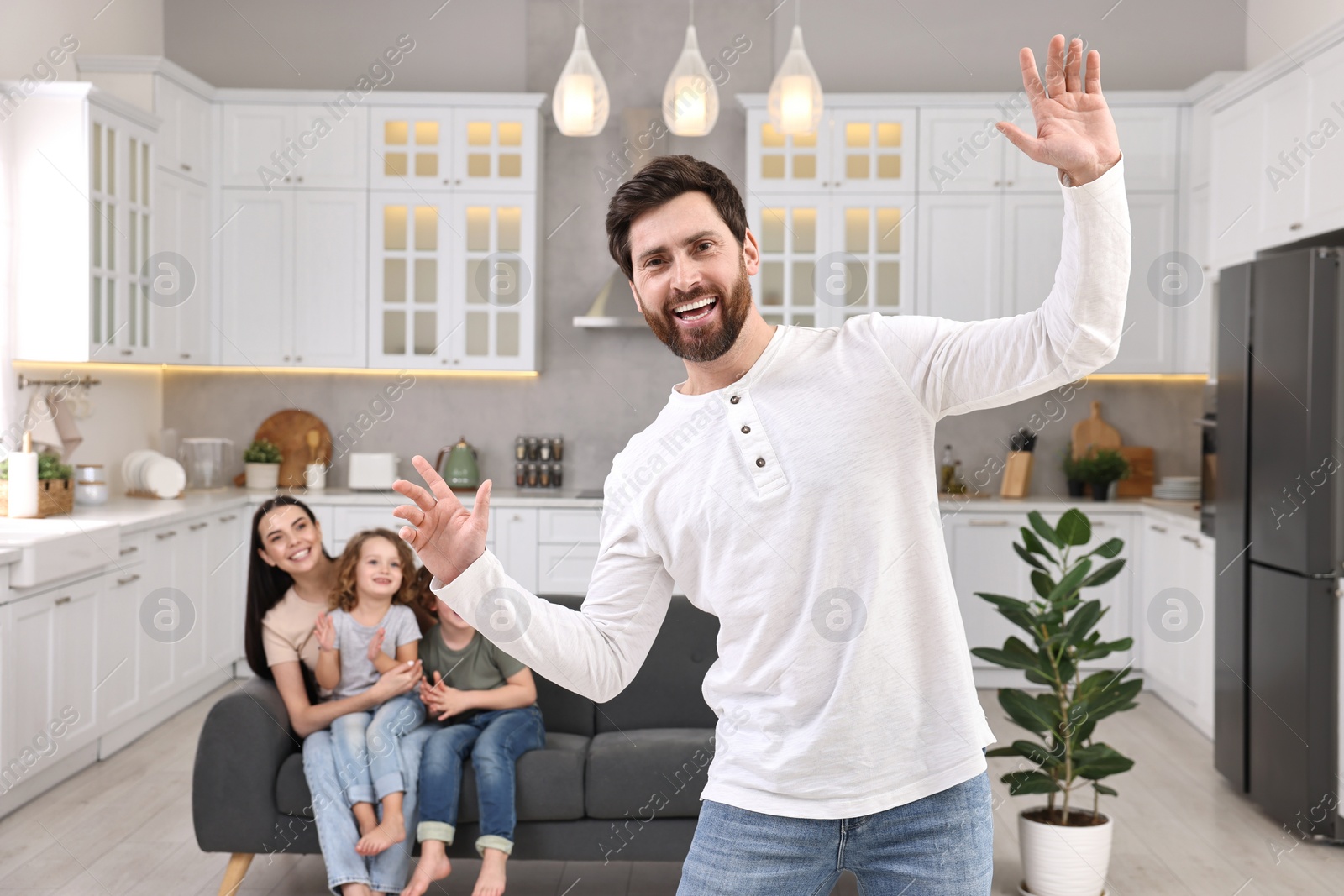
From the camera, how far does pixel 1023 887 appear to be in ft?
9.66

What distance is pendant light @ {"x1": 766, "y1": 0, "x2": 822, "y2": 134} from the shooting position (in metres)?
3.73

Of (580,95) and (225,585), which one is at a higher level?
(580,95)

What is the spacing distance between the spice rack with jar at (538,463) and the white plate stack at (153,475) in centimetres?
156

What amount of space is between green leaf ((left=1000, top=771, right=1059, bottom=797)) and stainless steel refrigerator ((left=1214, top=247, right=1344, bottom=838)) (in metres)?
0.93

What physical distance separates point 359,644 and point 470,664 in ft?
0.99

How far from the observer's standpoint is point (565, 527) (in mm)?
5102

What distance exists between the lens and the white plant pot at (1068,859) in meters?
2.86

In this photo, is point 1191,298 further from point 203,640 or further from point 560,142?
point 203,640

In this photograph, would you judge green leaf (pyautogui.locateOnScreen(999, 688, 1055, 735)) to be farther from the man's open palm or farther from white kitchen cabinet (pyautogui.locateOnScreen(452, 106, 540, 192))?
white kitchen cabinet (pyautogui.locateOnScreen(452, 106, 540, 192))

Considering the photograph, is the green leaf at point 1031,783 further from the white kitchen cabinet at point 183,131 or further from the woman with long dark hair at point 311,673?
the white kitchen cabinet at point 183,131

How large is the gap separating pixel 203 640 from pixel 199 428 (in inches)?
52.9

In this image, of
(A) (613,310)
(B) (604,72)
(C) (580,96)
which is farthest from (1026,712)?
(B) (604,72)

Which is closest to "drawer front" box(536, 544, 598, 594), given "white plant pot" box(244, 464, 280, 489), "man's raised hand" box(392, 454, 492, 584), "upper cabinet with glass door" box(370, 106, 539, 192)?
"white plant pot" box(244, 464, 280, 489)

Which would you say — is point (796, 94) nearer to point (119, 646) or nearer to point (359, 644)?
point (359, 644)
